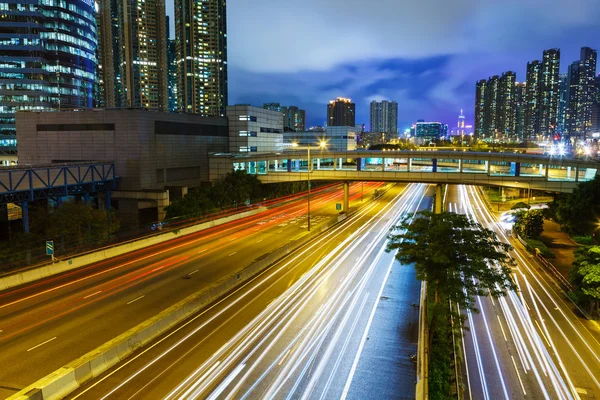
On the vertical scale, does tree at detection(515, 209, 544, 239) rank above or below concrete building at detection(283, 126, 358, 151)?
below

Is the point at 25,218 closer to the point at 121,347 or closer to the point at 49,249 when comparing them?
the point at 49,249

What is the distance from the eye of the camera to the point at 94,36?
11331 centimetres

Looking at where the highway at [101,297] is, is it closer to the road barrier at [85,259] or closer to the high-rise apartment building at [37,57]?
the road barrier at [85,259]

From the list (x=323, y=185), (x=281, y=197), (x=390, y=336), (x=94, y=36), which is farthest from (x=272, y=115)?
(x=390, y=336)

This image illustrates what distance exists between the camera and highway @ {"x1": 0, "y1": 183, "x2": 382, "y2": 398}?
1744 cm

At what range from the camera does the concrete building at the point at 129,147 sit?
54906mm

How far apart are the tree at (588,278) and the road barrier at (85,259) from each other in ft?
103

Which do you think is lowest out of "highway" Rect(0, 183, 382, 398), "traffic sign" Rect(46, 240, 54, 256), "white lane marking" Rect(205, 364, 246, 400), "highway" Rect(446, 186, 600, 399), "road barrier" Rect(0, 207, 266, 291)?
"highway" Rect(446, 186, 600, 399)

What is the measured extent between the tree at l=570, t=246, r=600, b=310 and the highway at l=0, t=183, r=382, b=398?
21344 mm

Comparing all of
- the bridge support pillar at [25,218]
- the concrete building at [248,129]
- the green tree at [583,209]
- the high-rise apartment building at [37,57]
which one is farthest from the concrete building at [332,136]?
the bridge support pillar at [25,218]

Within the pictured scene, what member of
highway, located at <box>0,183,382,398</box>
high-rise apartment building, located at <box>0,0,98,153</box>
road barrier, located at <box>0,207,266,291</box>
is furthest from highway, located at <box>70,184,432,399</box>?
high-rise apartment building, located at <box>0,0,98,153</box>

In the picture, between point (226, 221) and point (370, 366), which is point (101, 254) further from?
point (370, 366)

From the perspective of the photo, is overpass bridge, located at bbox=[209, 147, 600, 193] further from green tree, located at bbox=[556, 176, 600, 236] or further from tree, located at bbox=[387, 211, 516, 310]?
tree, located at bbox=[387, 211, 516, 310]

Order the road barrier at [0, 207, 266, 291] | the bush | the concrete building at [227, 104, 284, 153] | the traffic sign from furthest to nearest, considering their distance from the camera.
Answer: the concrete building at [227, 104, 284, 153] < the bush < the traffic sign < the road barrier at [0, 207, 266, 291]
